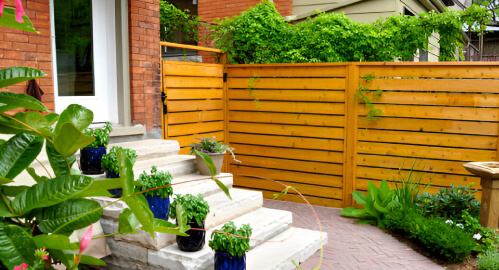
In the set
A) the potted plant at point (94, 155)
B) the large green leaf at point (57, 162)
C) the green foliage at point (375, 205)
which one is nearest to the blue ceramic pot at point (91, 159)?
the potted plant at point (94, 155)

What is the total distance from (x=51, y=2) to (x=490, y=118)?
5338 millimetres

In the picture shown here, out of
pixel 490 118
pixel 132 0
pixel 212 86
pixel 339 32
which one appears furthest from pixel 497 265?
pixel 132 0

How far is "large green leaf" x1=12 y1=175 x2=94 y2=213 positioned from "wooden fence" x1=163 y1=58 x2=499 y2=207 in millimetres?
4790

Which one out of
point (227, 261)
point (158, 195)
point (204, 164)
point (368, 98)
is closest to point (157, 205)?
point (158, 195)

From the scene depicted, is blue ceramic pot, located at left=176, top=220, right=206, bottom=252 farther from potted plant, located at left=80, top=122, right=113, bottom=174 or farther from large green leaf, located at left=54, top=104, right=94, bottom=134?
large green leaf, located at left=54, top=104, right=94, bottom=134

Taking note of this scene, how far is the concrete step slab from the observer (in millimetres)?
3597

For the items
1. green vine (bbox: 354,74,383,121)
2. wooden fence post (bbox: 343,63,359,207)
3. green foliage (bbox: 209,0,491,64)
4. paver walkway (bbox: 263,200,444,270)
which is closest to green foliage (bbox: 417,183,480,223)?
paver walkway (bbox: 263,200,444,270)

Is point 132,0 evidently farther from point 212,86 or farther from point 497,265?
point 497,265

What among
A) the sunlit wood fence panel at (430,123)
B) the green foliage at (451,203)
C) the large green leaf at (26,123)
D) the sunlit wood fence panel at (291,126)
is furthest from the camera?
the sunlit wood fence panel at (291,126)

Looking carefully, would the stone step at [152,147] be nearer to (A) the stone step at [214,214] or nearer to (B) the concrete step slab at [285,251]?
(A) the stone step at [214,214]

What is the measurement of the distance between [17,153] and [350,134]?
5435 millimetres

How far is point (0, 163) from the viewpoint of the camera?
1.14 metres

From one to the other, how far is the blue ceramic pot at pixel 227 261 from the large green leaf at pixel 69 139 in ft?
6.49

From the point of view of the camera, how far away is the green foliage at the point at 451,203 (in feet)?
16.6
